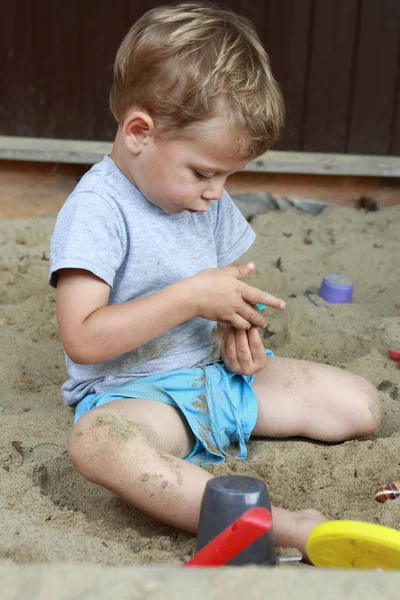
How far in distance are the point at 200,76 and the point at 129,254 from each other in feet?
1.33

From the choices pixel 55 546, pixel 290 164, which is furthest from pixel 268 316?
pixel 55 546

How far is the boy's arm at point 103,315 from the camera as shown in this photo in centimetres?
153

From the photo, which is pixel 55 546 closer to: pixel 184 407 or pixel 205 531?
pixel 205 531

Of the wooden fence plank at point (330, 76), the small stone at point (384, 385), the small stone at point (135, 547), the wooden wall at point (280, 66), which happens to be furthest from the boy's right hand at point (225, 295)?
the wooden fence plank at point (330, 76)

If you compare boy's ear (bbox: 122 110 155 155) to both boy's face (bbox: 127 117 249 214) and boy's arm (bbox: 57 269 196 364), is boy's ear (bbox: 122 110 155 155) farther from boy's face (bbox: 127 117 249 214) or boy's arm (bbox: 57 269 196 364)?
boy's arm (bbox: 57 269 196 364)

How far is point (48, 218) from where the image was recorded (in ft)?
10.8

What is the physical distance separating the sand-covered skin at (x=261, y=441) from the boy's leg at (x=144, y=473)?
0.20ft

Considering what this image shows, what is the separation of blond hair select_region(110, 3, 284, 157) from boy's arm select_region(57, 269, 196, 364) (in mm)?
329

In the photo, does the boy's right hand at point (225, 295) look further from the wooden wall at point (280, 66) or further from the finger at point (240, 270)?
the wooden wall at point (280, 66)

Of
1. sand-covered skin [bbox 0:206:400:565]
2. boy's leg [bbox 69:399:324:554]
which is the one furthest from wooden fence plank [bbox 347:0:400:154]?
boy's leg [bbox 69:399:324:554]

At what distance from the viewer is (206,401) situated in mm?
1707

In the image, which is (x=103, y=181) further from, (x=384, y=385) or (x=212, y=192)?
(x=384, y=385)

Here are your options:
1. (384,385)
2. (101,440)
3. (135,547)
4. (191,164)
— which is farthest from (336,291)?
(135,547)

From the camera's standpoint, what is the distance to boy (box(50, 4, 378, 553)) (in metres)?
1.45
